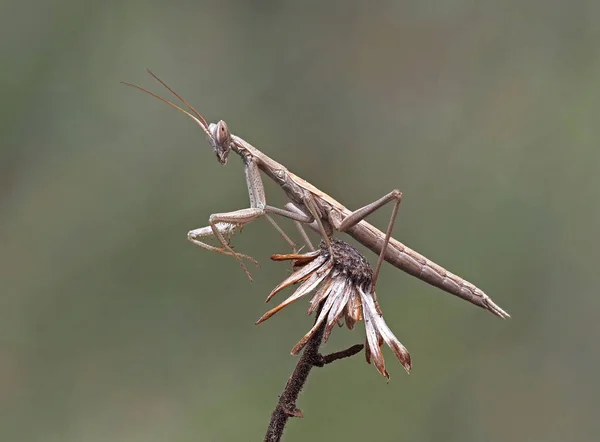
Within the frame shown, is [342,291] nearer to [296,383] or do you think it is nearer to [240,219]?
[296,383]

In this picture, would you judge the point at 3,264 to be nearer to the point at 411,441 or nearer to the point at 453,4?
the point at 411,441

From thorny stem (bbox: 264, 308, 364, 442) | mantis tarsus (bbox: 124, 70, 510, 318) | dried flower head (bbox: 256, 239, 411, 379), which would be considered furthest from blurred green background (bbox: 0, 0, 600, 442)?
thorny stem (bbox: 264, 308, 364, 442)

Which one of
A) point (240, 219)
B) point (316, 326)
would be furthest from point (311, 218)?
point (316, 326)

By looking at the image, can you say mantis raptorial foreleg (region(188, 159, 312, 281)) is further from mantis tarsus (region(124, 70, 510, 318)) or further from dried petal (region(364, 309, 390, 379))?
dried petal (region(364, 309, 390, 379))

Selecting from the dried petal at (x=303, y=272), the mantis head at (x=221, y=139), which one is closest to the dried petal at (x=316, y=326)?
the dried petal at (x=303, y=272)

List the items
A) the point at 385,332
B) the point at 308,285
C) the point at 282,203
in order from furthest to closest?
the point at 282,203, the point at 308,285, the point at 385,332

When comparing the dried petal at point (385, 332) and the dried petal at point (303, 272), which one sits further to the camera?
the dried petal at point (303, 272)

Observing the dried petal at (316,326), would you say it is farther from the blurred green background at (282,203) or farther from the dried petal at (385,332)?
the blurred green background at (282,203)
